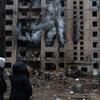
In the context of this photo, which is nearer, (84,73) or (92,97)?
(92,97)

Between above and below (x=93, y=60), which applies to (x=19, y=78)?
above

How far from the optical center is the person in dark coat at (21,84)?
18.5ft

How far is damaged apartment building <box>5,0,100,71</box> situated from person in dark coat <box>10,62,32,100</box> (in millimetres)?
7181

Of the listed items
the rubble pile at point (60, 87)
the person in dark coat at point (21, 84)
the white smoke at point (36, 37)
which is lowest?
the rubble pile at point (60, 87)

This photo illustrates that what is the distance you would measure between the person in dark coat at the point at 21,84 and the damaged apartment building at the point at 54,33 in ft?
23.6

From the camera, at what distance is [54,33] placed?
1314 cm

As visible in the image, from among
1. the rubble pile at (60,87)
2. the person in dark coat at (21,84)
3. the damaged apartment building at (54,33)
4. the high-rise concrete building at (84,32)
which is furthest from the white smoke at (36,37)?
the person in dark coat at (21,84)

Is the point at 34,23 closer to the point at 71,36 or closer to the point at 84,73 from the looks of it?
the point at 71,36

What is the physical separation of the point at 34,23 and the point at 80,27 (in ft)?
4.39

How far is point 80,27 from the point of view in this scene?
42.8 ft

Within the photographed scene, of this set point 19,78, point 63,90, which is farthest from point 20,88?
point 63,90

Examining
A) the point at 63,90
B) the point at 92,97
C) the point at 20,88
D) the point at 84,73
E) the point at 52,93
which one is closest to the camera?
the point at 20,88

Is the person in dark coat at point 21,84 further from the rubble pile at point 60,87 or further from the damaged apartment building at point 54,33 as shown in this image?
the damaged apartment building at point 54,33

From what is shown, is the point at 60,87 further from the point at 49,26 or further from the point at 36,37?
the point at 49,26
